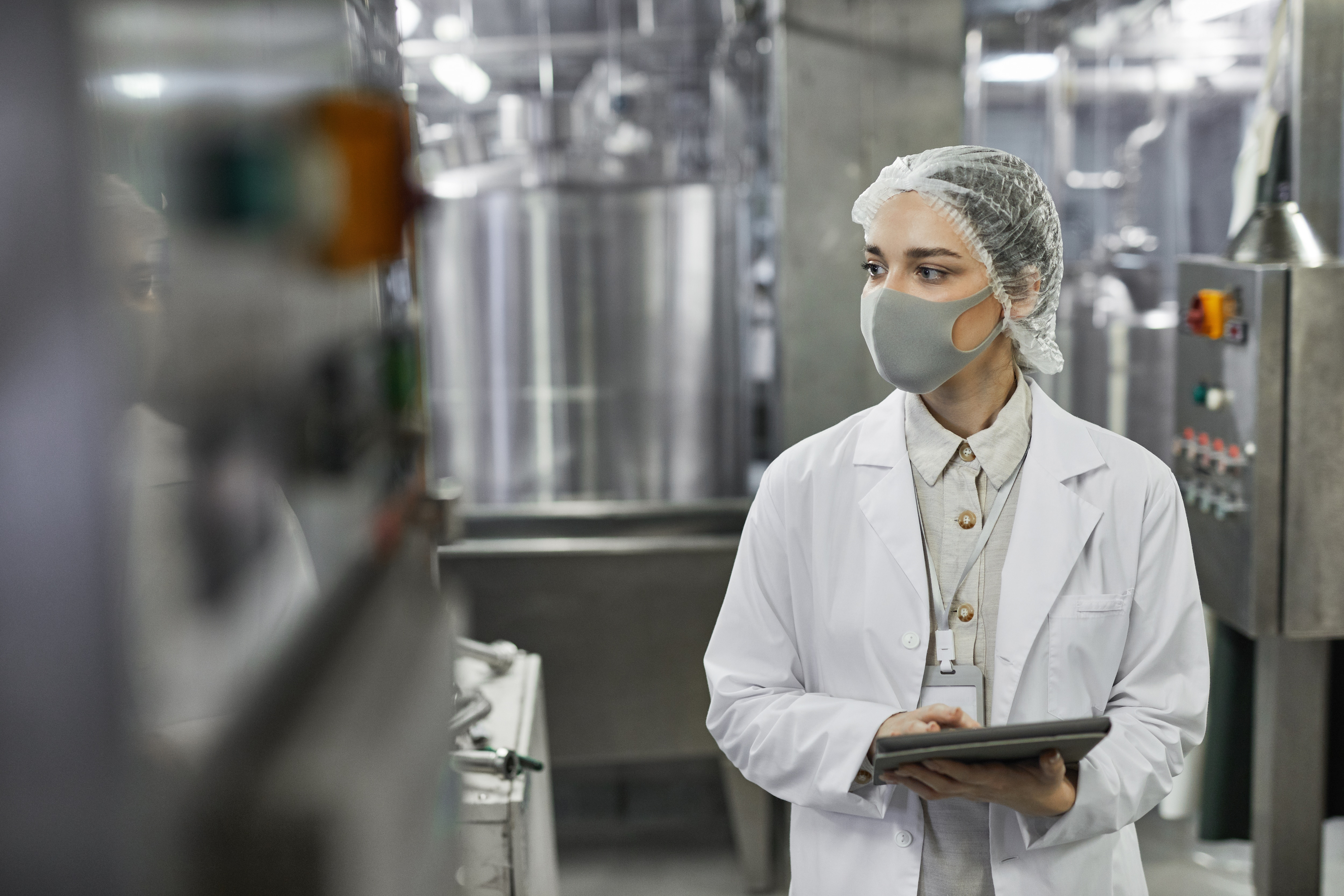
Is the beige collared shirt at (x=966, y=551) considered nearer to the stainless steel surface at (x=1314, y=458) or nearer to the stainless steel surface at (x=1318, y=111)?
the stainless steel surface at (x=1314, y=458)

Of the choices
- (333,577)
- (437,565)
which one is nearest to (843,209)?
(437,565)

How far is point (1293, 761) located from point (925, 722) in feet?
5.86

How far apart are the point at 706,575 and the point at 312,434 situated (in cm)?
237

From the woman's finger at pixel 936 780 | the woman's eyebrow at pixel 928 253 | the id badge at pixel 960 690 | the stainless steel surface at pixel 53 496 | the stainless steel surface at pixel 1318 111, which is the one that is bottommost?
the woman's finger at pixel 936 780

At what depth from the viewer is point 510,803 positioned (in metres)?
1.51

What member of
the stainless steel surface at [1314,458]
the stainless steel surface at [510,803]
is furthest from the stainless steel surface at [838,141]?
the stainless steel surface at [510,803]

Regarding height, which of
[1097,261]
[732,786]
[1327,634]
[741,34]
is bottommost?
[732,786]

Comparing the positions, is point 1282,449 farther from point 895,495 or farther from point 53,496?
point 53,496

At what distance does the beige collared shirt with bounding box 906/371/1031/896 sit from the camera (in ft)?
3.70

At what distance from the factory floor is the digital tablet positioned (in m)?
1.77

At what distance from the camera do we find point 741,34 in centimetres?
370

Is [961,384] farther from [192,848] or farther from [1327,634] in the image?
[1327,634]

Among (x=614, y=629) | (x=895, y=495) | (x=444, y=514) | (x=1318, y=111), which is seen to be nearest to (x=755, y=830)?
(x=614, y=629)

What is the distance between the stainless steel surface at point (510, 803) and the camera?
1507mm
